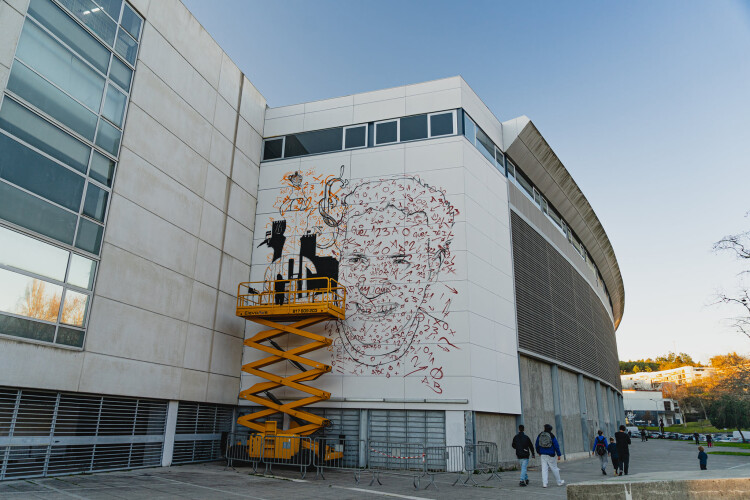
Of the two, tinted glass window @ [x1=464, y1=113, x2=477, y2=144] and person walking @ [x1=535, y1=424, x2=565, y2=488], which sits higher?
tinted glass window @ [x1=464, y1=113, x2=477, y2=144]

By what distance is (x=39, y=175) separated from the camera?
45.1 ft

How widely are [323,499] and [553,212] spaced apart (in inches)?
1050

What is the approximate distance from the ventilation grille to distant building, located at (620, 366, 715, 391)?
12539 cm

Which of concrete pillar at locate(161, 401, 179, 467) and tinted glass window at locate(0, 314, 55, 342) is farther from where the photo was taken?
concrete pillar at locate(161, 401, 179, 467)

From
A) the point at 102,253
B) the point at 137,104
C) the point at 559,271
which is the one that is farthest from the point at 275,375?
the point at 559,271

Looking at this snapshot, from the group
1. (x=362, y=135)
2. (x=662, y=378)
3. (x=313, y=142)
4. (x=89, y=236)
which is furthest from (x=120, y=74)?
(x=662, y=378)

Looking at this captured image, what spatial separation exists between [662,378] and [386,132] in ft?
558

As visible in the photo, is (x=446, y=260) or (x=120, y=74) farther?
(x=446, y=260)

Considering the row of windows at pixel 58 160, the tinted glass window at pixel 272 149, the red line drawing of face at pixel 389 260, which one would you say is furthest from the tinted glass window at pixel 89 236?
the tinted glass window at pixel 272 149

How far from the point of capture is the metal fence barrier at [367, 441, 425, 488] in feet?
59.8

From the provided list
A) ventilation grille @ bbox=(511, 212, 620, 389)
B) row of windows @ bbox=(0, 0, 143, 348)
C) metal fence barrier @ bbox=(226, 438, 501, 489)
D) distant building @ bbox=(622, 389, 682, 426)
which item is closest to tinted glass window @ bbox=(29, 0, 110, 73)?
row of windows @ bbox=(0, 0, 143, 348)

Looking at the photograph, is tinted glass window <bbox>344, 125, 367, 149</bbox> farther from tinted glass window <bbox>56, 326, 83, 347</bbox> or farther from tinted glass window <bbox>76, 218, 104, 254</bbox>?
tinted glass window <bbox>56, 326, 83, 347</bbox>

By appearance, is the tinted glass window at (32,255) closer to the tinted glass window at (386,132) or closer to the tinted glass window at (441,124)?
the tinted glass window at (386,132)

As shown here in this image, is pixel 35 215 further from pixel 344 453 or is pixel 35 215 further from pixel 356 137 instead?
pixel 356 137
